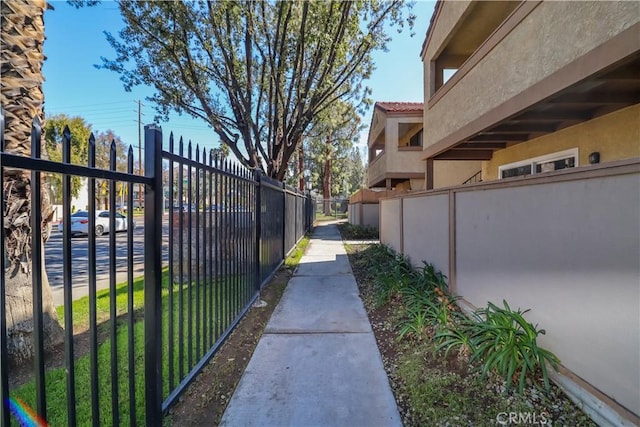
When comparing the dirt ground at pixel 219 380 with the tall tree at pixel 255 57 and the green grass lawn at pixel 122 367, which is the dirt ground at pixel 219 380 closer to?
the green grass lawn at pixel 122 367

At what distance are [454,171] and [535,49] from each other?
729 cm

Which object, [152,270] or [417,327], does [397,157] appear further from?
[152,270]

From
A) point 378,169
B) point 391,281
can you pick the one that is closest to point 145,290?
point 391,281

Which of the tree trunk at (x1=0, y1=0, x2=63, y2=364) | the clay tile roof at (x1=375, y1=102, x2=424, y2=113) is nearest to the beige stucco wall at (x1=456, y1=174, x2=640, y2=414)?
the tree trunk at (x1=0, y1=0, x2=63, y2=364)

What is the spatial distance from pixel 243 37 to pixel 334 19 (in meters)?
2.49

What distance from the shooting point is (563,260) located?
8.57 feet

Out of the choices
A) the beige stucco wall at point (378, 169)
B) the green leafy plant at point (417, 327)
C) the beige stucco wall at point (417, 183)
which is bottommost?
the green leafy plant at point (417, 327)

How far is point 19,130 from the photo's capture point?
318 centimetres

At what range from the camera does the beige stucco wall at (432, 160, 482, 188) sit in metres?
10.8

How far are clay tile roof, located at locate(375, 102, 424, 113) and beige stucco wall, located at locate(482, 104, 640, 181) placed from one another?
7470 millimetres

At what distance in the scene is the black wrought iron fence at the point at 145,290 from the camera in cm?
146

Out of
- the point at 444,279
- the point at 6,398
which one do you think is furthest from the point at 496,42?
the point at 6,398

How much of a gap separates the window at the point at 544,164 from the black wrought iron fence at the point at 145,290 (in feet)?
16.0

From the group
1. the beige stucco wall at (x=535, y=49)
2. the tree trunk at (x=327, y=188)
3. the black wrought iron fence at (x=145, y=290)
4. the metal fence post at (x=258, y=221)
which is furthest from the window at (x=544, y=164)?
the tree trunk at (x=327, y=188)
